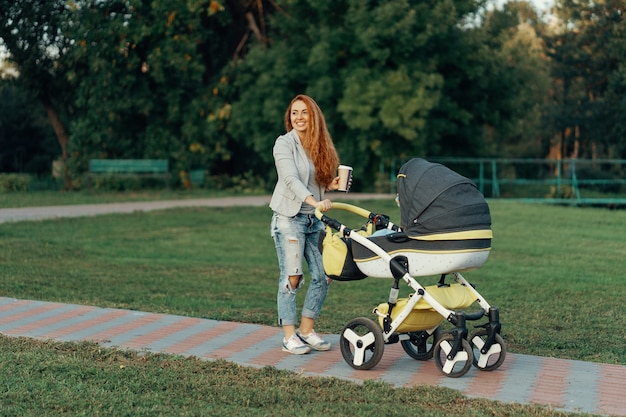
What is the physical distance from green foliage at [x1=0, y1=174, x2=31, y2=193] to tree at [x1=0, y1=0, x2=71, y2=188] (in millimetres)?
2271

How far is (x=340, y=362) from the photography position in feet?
21.6

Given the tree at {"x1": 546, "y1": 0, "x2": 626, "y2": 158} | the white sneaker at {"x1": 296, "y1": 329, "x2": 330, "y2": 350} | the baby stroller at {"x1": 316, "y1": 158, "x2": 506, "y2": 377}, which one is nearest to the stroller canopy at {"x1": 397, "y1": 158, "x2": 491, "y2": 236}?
the baby stroller at {"x1": 316, "y1": 158, "x2": 506, "y2": 377}

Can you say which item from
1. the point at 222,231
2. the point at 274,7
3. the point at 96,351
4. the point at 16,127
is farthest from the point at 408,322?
the point at 16,127

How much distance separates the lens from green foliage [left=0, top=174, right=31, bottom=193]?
27031 mm

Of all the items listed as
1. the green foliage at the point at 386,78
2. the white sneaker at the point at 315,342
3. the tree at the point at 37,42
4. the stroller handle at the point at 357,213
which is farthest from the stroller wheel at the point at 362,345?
the tree at the point at 37,42

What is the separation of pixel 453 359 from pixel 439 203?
0.99 meters

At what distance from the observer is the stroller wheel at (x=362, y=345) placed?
245 inches

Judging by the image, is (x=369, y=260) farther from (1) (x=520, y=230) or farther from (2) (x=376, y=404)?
(1) (x=520, y=230)

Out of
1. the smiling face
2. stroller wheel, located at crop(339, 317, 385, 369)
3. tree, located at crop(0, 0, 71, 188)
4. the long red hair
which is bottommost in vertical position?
stroller wheel, located at crop(339, 317, 385, 369)

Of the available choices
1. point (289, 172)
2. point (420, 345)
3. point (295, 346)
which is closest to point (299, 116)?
point (289, 172)

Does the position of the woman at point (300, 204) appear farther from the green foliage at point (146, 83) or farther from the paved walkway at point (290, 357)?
the green foliage at point (146, 83)

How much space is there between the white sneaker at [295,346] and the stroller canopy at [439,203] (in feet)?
3.96

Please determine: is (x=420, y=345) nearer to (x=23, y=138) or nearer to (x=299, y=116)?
(x=299, y=116)

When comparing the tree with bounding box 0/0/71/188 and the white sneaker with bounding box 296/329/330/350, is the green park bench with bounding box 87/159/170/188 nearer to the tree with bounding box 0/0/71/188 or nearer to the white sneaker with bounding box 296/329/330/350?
the tree with bounding box 0/0/71/188
